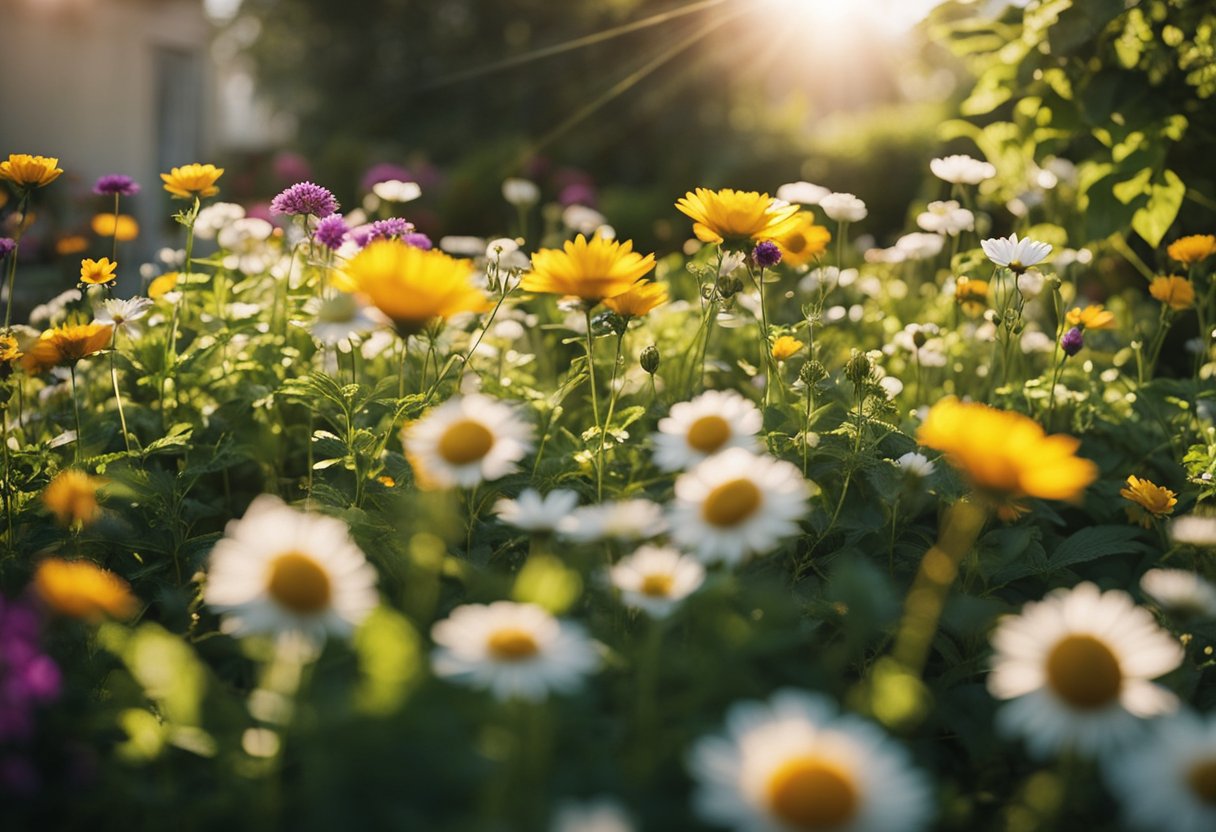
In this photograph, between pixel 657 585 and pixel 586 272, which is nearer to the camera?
pixel 657 585

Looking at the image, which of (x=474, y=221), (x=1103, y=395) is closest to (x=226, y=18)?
(x=474, y=221)

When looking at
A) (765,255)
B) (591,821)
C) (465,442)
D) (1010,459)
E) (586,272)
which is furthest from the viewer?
(765,255)

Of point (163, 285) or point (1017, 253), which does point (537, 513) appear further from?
point (163, 285)

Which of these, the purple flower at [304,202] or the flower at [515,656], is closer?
the flower at [515,656]

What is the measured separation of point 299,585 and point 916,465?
1.00 meters

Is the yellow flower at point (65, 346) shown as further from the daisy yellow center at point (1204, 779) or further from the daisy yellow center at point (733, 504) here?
the daisy yellow center at point (1204, 779)

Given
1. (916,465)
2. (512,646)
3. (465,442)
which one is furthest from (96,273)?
(916,465)

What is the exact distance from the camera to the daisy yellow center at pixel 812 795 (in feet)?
2.70

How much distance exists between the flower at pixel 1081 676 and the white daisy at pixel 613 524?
410 millimetres

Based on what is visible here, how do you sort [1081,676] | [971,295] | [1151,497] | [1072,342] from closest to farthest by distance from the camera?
[1081,676]
[1151,497]
[1072,342]
[971,295]

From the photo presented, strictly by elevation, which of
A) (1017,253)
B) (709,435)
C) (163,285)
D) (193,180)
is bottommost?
(709,435)

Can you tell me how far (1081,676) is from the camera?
3.17ft

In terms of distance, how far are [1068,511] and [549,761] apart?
5.51 ft

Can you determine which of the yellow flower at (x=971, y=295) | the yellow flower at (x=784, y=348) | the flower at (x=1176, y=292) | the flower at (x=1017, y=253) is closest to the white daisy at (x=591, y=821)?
the yellow flower at (x=784, y=348)
